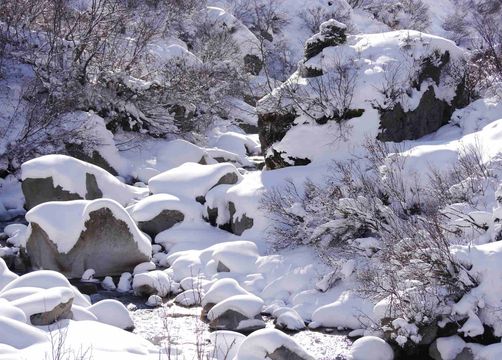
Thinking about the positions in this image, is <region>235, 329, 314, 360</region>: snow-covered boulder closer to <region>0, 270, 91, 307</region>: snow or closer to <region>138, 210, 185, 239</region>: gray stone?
<region>0, 270, 91, 307</region>: snow

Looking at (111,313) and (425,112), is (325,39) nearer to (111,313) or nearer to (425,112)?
(425,112)

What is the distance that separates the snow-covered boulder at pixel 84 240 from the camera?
461 inches

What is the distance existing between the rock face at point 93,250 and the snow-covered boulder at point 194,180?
9.59ft

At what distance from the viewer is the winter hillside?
823cm

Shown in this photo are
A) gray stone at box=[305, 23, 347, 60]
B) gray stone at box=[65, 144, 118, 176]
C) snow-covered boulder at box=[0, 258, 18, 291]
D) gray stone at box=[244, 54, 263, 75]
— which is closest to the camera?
snow-covered boulder at box=[0, 258, 18, 291]

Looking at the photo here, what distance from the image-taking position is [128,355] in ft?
Answer: 22.6

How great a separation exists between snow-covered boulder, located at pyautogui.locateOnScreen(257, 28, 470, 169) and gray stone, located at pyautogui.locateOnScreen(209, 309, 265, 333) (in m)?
5.57

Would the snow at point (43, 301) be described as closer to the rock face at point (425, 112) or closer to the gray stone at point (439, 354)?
the gray stone at point (439, 354)

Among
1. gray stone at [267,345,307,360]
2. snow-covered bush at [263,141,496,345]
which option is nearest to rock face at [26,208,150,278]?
snow-covered bush at [263,141,496,345]

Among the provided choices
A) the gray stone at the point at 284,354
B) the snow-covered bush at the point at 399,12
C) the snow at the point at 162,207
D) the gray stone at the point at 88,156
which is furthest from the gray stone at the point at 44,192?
the snow-covered bush at the point at 399,12

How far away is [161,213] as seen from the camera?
13977 mm

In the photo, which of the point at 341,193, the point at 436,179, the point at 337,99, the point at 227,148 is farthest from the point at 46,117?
the point at 436,179

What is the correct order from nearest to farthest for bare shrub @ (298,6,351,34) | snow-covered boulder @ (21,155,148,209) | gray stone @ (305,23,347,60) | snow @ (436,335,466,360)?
1. snow @ (436,335,466,360)
2. snow-covered boulder @ (21,155,148,209)
3. gray stone @ (305,23,347,60)
4. bare shrub @ (298,6,351,34)

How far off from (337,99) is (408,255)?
6307 millimetres
